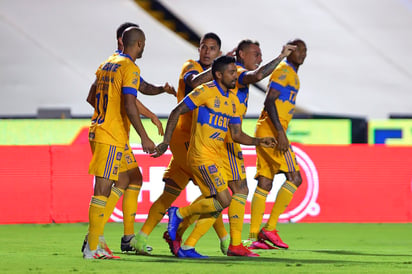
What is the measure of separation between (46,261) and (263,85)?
47.7ft

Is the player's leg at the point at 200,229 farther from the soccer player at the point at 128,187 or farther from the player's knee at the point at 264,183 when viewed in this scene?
the player's knee at the point at 264,183

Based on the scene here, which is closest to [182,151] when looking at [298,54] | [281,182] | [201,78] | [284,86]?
[201,78]

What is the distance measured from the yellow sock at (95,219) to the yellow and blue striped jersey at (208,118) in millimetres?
864

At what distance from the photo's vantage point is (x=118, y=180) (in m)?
7.99

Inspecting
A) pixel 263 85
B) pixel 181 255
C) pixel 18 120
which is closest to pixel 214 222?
pixel 181 255

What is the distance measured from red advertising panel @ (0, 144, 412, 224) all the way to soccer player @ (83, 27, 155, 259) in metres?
4.77

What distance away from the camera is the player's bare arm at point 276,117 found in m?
8.89

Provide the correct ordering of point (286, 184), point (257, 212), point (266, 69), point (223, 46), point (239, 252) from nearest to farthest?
point (266, 69) < point (239, 252) < point (257, 212) < point (286, 184) < point (223, 46)

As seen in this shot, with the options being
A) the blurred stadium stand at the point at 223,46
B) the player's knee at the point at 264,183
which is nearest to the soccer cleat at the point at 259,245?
the player's knee at the point at 264,183

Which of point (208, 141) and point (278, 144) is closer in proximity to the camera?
point (208, 141)

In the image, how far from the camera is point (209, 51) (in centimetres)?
826

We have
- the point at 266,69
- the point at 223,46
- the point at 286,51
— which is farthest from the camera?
the point at 223,46

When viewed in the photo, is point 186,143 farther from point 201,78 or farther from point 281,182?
point 281,182

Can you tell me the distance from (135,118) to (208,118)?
2.14 feet
